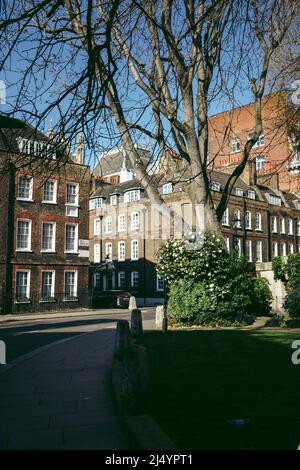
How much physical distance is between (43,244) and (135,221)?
16449 millimetres

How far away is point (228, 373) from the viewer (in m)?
6.33

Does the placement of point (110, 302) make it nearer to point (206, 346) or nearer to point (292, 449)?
point (206, 346)

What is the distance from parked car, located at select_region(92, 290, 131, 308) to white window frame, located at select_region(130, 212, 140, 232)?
37.1 feet

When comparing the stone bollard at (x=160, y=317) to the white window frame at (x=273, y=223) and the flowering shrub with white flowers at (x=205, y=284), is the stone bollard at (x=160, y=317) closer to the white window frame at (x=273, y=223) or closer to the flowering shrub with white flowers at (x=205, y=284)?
the flowering shrub with white flowers at (x=205, y=284)

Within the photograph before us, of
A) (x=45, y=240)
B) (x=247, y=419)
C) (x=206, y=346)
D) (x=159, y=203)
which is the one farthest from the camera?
(x=45, y=240)

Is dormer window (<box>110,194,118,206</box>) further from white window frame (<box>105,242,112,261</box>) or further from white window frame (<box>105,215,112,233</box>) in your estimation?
white window frame (<box>105,242,112,261</box>)

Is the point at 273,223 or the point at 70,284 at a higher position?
the point at 273,223

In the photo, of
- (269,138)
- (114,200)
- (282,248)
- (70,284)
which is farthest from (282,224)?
(269,138)

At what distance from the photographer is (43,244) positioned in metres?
29.0

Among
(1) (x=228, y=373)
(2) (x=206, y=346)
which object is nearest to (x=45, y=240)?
(2) (x=206, y=346)

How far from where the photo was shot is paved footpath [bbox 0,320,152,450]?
4176 mm

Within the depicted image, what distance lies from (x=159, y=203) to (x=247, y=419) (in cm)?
999

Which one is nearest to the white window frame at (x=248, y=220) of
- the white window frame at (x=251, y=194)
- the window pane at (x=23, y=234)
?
the white window frame at (x=251, y=194)

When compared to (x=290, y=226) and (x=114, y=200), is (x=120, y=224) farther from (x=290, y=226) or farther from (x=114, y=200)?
(x=290, y=226)
